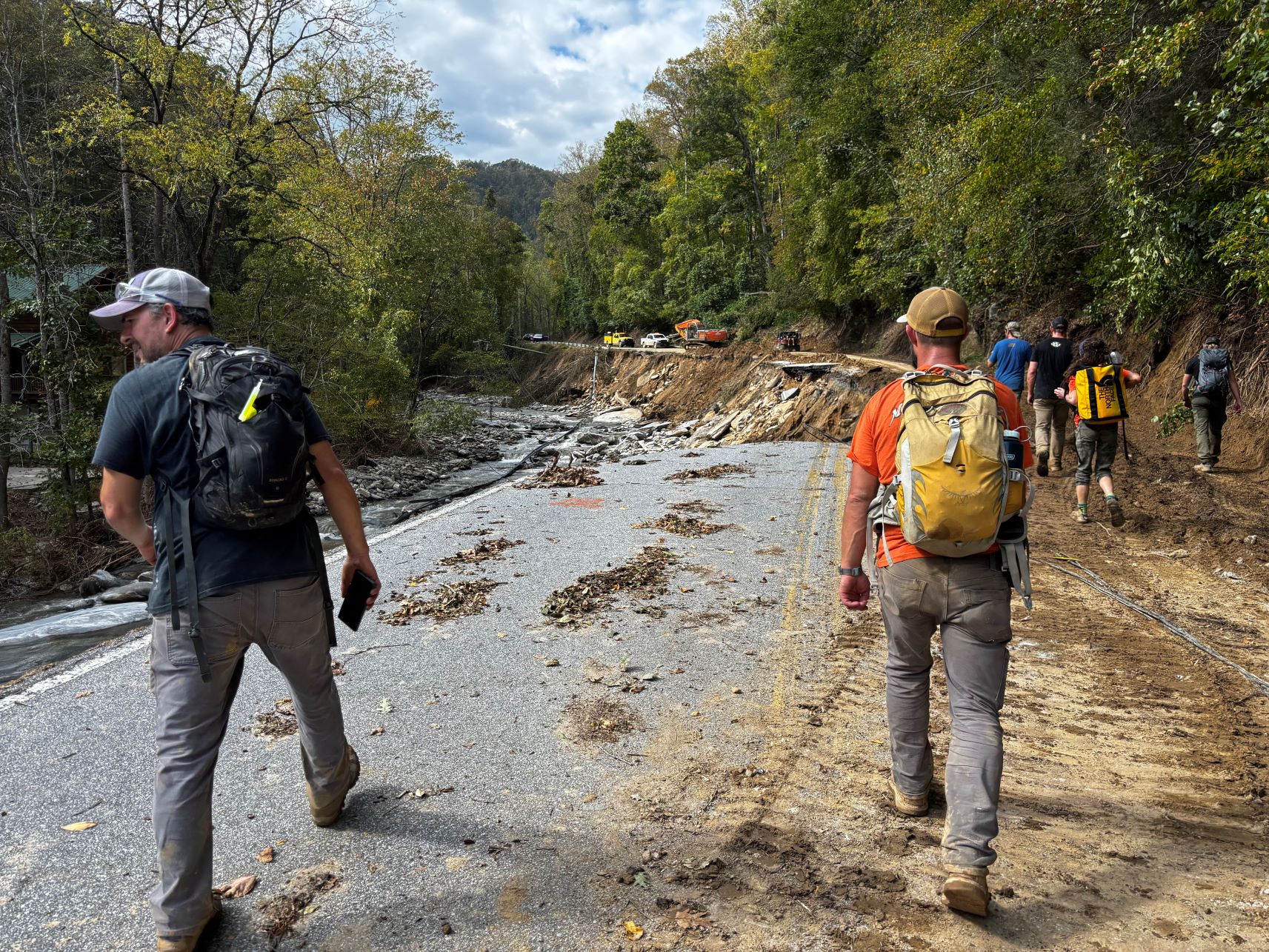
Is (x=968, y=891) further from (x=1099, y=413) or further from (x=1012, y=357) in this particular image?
(x=1012, y=357)

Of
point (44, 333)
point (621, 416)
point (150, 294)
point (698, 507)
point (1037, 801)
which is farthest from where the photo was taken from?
point (621, 416)

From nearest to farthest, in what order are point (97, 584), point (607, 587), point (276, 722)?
1. point (276, 722)
2. point (607, 587)
3. point (97, 584)

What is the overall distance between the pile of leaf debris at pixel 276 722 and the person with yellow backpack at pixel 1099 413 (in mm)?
8486

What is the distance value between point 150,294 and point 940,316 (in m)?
2.94

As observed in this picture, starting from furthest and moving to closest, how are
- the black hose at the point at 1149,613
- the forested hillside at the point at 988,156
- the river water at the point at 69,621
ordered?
1. the forested hillside at the point at 988,156
2. the river water at the point at 69,621
3. the black hose at the point at 1149,613

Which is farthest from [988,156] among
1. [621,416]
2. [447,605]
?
[621,416]

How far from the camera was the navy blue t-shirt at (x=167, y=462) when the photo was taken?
8.48 ft

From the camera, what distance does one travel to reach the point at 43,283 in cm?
1474

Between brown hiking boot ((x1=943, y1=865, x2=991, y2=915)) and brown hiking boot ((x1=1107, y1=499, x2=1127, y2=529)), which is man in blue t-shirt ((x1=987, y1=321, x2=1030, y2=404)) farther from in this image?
brown hiking boot ((x1=943, y1=865, x2=991, y2=915))

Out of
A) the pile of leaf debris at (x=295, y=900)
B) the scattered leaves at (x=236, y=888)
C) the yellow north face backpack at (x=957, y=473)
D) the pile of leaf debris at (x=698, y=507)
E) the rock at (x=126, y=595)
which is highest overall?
the yellow north face backpack at (x=957, y=473)

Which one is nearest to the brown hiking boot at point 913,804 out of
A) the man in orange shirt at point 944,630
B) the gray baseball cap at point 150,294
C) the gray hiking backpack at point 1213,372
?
the man in orange shirt at point 944,630

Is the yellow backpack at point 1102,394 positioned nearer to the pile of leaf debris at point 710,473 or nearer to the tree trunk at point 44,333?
the pile of leaf debris at point 710,473

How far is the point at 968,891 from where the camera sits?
2584mm

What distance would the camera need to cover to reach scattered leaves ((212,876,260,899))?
9.34 feet
